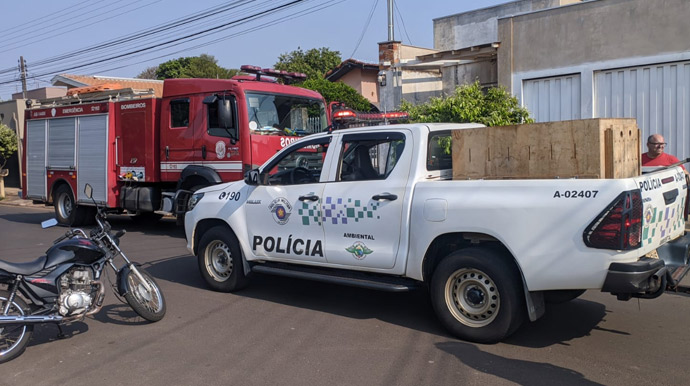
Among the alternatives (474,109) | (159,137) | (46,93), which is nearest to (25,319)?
(474,109)

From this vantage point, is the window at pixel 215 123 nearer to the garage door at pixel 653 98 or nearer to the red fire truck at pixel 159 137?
the red fire truck at pixel 159 137

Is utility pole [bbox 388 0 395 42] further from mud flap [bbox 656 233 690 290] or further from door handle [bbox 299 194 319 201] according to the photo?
mud flap [bbox 656 233 690 290]

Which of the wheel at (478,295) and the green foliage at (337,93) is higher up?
the green foliage at (337,93)

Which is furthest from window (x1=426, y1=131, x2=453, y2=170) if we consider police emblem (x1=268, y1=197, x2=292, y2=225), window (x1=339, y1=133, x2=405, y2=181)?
police emblem (x1=268, y1=197, x2=292, y2=225)

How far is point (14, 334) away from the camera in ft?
17.8

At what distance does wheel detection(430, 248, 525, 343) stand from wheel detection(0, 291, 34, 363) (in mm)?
3573

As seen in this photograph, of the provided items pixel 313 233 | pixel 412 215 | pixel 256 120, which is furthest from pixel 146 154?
pixel 412 215

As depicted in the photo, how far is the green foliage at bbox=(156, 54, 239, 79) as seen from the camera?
47.7 meters

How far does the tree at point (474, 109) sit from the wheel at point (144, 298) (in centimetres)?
567

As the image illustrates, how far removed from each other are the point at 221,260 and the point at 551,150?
4176 millimetres

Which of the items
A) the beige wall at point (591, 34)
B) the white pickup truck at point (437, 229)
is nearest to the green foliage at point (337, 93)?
the beige wall at point (591, 34)

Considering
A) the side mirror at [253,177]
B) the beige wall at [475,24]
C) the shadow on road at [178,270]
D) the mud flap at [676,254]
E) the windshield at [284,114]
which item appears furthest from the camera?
the beige wall at [475,24]

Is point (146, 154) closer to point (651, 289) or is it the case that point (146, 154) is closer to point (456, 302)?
point (456, 302)

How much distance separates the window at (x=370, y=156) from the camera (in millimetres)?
6254
